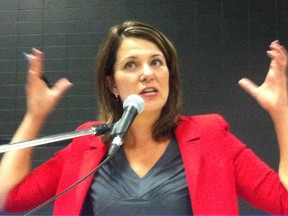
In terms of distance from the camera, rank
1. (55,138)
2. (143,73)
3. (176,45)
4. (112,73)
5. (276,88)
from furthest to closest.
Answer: (176,45) < (112,73) < (143,73) < (276,88) < (55,138)

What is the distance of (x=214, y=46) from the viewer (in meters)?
3.21

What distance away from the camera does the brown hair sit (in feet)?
4.89

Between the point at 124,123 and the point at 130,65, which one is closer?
the point at 124,123

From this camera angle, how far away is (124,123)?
0.97 m

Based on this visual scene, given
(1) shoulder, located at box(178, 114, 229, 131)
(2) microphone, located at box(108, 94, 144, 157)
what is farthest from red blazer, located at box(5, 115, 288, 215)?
(2) microphone, located at box(108, 94, 144, 157)

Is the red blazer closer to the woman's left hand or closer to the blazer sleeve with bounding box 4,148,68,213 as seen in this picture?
the blazer sleeve with bounding box 4,148,68,213

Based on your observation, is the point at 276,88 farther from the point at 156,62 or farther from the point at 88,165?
the point at 88,165

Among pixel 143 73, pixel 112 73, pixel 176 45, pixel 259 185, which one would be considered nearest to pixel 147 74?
pixel 143 73

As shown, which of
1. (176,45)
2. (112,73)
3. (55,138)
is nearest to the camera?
(55,138)

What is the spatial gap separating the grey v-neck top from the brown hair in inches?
3.9

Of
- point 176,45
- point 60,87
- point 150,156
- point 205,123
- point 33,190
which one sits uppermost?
point 176,45

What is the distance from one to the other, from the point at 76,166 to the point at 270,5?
2278 millimetres

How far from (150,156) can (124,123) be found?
49 cm

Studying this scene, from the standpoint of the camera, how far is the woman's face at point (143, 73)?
4.51ft
